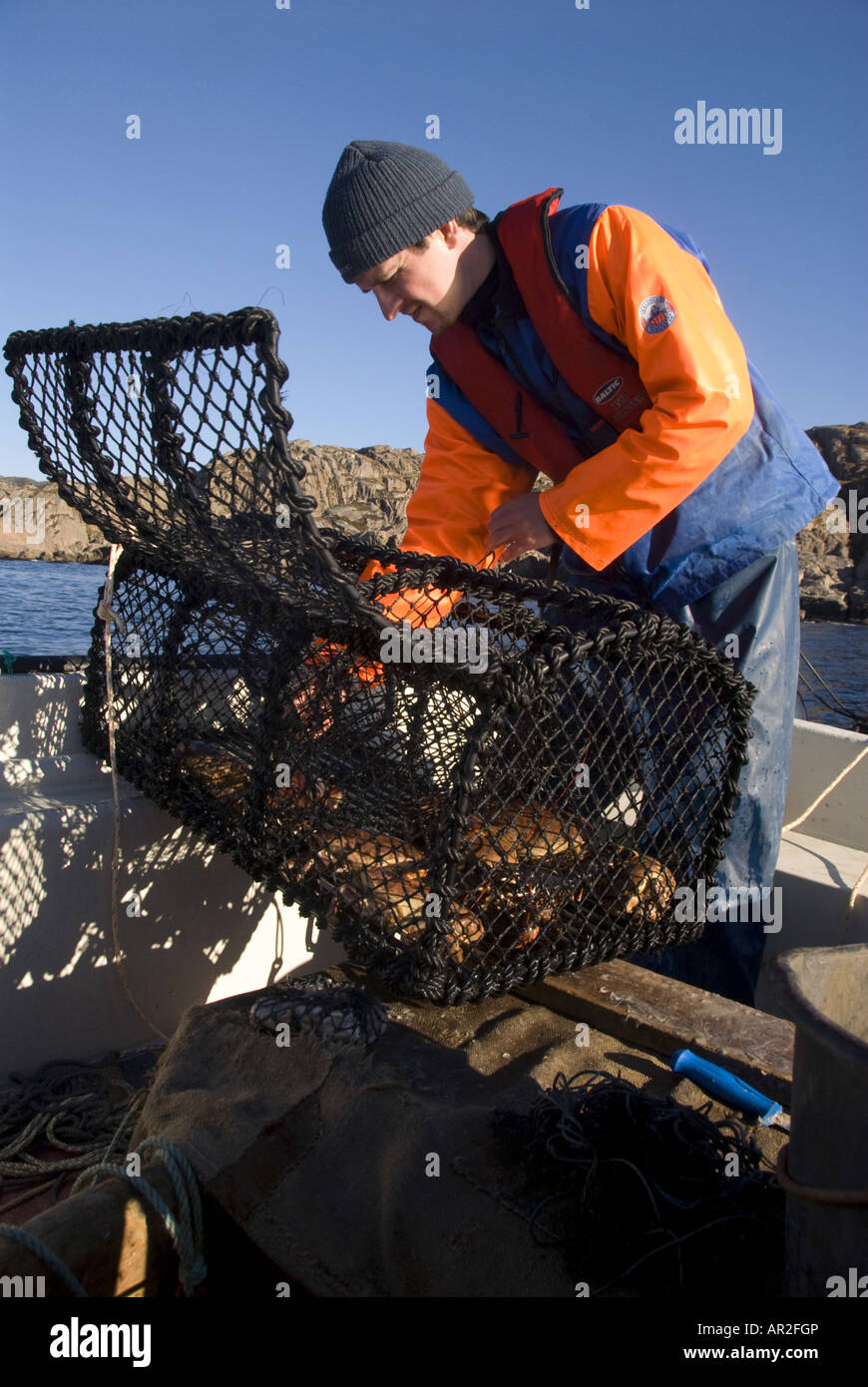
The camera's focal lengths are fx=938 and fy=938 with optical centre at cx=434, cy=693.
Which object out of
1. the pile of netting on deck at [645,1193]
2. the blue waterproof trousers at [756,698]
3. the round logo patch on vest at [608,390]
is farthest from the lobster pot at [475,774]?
the round logo patch on vest at [608,390]

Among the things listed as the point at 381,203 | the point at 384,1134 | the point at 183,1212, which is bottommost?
the point at 183,1212

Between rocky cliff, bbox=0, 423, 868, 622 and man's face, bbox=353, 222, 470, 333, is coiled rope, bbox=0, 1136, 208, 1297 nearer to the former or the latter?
man's face, bbox=353, 222, 470, 333

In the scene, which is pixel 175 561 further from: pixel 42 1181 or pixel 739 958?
pixel 739 958

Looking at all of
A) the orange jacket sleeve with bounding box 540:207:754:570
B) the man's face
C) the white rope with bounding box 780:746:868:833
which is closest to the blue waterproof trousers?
the orange jacket sleeve with bounding box 540:207:754:570

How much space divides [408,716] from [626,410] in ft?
3.37

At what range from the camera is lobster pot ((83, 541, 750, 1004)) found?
2.03 m

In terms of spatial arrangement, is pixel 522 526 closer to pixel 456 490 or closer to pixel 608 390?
pixel 608 390

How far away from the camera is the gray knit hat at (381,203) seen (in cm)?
243

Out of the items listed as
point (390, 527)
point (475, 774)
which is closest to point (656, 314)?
point (475, 774)

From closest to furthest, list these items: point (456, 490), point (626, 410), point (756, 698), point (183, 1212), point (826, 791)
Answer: point (183, 1212) → point (626, 410) → point (756, 698) → point (456, 490) → point (826, 791)

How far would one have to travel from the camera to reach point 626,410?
256 centimetres

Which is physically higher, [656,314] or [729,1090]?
[656,314]

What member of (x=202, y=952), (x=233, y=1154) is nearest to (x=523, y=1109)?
(x=233, y=1154)

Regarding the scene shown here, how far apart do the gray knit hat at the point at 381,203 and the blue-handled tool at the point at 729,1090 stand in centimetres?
216
